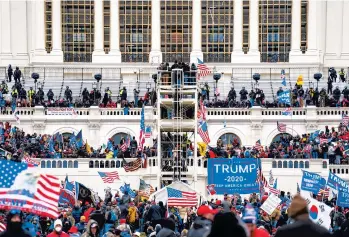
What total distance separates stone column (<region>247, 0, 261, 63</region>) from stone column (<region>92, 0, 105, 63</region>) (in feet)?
31.1

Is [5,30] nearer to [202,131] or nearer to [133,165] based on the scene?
[133,165]

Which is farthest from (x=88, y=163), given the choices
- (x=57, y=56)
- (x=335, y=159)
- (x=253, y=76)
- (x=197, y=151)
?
(x=57, y=56)

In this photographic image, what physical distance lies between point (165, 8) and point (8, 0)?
413 inches

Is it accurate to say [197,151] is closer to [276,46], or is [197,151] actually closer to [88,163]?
[88,163]

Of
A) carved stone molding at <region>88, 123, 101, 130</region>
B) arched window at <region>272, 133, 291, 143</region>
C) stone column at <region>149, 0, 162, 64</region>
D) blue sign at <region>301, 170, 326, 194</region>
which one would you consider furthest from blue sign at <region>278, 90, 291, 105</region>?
→ blue sign at <region>301, 170, 326, 194</region>

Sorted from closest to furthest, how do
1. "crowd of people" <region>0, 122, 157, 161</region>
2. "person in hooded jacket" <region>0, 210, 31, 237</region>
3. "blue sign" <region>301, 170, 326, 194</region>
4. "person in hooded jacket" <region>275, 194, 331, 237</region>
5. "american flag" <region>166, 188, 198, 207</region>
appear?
"person in hooded jacket" <region>275, 194, 331, 237</region>, "person in hooded jacket" <region>0, 210, 31, 237</region>, "blue sign" <region>301, 170, 326, 194</region>, "american flag" <region>166, 188, 198, 207</region>, "crowd of people" <region>0, 122, 157, 161</region>

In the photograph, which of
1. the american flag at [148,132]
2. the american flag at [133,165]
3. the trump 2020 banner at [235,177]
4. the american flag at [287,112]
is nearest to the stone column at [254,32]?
the american flag at [287,112]

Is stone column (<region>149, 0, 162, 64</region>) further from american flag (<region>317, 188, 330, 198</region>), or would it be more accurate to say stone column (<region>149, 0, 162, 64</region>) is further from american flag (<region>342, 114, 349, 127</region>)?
american flag (<region>317, 188, 330, 198</region>)

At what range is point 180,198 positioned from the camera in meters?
37.7

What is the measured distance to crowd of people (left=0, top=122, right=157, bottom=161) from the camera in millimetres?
55406

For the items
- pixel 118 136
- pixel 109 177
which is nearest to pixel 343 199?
pixel 109 177

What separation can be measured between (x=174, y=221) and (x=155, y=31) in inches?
2168

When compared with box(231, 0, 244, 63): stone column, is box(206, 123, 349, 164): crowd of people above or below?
below

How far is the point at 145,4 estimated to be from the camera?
276 feet
